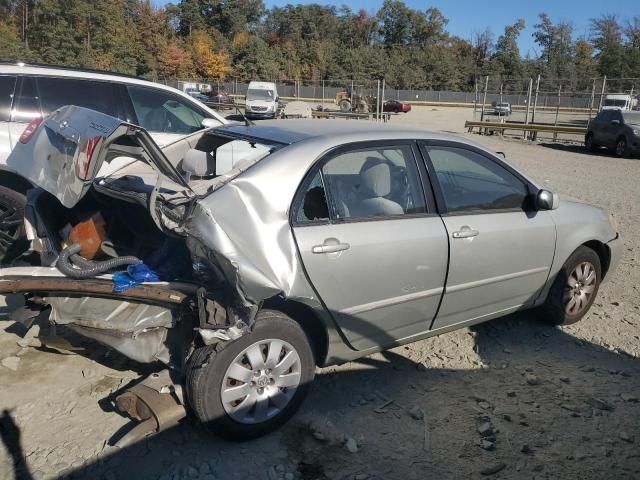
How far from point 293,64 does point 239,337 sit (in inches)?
3389

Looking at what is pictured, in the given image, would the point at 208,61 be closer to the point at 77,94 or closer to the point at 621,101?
the point at 621,101

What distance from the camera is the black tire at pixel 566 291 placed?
446cm

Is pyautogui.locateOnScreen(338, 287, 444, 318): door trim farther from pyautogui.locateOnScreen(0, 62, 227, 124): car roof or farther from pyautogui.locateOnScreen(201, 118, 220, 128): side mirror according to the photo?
pyautogui.locateOnScreen(0, 62, 227, 124): car roof

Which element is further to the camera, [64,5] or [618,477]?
[64,5]

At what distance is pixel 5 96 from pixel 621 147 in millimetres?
18476

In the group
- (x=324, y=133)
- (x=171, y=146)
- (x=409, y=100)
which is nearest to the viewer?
(x=324, y=133)

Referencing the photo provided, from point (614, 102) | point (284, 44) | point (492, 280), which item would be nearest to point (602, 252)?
point (492, 280)

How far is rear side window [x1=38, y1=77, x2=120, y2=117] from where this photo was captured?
5621 millimetres

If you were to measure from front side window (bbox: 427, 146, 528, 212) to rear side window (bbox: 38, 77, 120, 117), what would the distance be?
12.2 ft

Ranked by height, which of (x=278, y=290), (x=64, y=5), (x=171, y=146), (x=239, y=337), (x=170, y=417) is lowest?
(x=170, y=417)

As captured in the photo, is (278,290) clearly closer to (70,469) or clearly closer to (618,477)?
(70,469)

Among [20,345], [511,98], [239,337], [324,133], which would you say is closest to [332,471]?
[239,337]

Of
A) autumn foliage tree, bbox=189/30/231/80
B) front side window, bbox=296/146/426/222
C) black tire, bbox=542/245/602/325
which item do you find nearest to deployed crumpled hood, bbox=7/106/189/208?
front side window, bbox=296/146/426/222

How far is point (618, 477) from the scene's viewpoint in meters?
2.91
